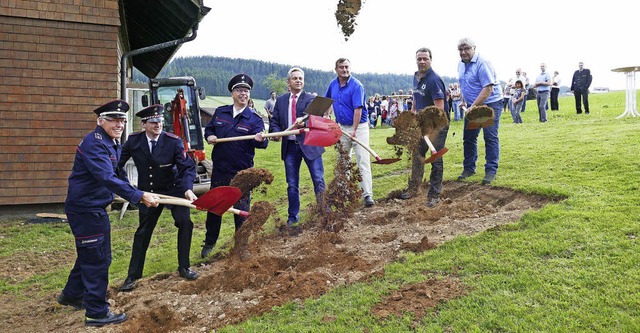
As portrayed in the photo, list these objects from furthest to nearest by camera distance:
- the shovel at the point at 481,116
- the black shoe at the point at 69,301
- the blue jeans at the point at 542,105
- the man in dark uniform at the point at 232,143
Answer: the blue jeans at the point at 542,105 < the shovel at the point at 481,116 < the man in dark uniform at the point at 232,143 < the black shoe at the point at 69,301

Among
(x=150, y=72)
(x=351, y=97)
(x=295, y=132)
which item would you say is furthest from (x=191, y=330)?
(x=150, y=72)

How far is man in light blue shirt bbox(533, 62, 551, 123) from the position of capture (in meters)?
16.5

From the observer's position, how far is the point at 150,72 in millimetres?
22500

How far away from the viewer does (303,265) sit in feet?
17.3

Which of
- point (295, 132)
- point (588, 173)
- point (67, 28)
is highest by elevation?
point (67, 28)

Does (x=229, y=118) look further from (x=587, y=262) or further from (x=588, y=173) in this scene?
(x=588, y=173)

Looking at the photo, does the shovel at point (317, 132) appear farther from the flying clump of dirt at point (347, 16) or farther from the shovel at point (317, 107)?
the flying clump of dirt at point (347, 16)

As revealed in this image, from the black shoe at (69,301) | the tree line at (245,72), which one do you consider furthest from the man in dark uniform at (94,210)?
the tree line at (245,72)

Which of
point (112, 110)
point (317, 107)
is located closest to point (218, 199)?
point (112, 110)

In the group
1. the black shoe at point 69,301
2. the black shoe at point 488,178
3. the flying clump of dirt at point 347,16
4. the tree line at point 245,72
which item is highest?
the tree line at point 245,72

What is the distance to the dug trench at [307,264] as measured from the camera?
14.4ft

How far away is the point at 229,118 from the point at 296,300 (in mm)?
2851

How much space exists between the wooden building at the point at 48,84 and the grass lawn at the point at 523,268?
161 centimetres

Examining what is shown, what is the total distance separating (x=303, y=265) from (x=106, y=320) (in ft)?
6.26
